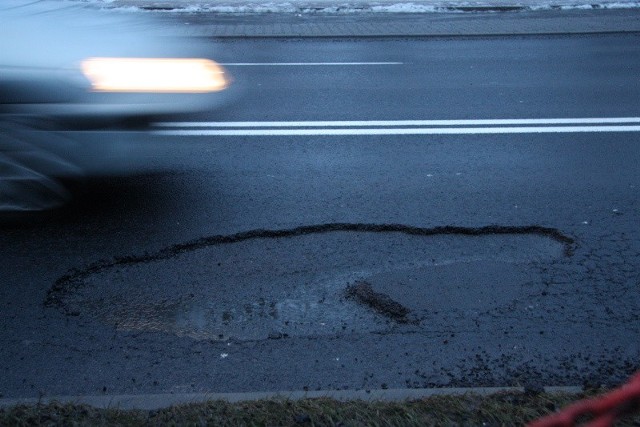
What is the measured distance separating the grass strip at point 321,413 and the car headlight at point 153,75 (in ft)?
9.52

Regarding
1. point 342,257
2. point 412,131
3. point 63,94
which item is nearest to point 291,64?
point 412,131

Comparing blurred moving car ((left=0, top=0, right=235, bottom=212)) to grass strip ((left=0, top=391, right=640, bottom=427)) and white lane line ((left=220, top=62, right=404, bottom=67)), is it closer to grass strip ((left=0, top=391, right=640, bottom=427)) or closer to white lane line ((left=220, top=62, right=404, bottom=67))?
grass strip ((left=0, top=391, right=640, bottom=427))

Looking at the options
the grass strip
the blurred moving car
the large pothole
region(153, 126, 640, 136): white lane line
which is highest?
the blurred moving car

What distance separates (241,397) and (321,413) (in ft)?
1.44

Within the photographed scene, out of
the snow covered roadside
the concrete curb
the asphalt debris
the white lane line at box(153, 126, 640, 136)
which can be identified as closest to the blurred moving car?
the white lane line at box(153, 126, 640, 136)

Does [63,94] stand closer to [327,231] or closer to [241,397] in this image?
[327,231]

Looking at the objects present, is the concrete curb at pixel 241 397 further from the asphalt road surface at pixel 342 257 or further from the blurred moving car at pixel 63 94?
the blurred moving car at pixel 63 94

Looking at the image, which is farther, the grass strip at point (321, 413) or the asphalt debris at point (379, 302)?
the asphalt debris at point (379, 302)

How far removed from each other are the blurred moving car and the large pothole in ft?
3.49

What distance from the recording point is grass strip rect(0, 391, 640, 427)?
10.4ft

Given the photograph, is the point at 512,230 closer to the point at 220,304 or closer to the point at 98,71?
the point at 220,304

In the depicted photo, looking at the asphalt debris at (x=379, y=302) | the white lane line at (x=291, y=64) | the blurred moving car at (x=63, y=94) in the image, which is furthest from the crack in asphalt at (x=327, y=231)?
the white lane line at (x=291, y=64)

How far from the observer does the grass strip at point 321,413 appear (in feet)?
10.4

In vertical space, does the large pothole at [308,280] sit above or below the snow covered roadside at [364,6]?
above
